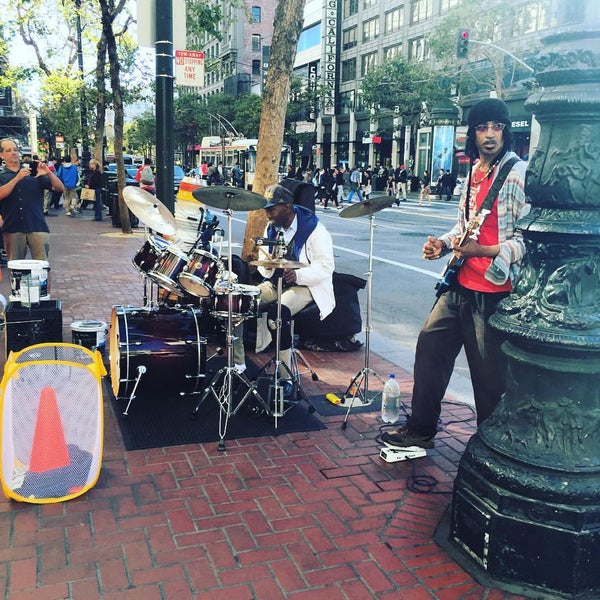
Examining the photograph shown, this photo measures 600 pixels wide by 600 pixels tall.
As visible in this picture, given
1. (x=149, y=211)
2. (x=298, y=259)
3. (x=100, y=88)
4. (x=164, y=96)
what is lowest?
(x=298, y=259)

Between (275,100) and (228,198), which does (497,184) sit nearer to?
(228,198)

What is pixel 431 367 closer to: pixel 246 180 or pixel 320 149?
pixel 246 180

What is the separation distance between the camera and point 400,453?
172 inches

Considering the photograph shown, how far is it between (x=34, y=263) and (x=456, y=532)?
17.0ft

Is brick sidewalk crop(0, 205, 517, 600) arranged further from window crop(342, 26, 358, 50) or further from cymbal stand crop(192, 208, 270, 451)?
window crop(342, 26, 358, 50)

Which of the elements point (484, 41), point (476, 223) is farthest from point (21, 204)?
point (484, 41)

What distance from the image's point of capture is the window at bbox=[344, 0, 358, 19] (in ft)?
189

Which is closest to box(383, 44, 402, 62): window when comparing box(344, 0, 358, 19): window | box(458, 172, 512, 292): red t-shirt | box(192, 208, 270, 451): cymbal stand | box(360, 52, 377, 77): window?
box(360, 52, 377, 77): window

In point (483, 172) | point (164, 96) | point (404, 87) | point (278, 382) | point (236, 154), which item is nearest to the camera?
point (483, 172)

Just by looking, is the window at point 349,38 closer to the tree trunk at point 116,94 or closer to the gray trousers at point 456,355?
the tree trunk at point 116,94

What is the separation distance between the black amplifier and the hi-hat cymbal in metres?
2.61

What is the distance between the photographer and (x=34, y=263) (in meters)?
6.78

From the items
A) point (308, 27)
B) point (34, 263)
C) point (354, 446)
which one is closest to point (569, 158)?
point (354, 446)

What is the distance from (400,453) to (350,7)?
199 ft
